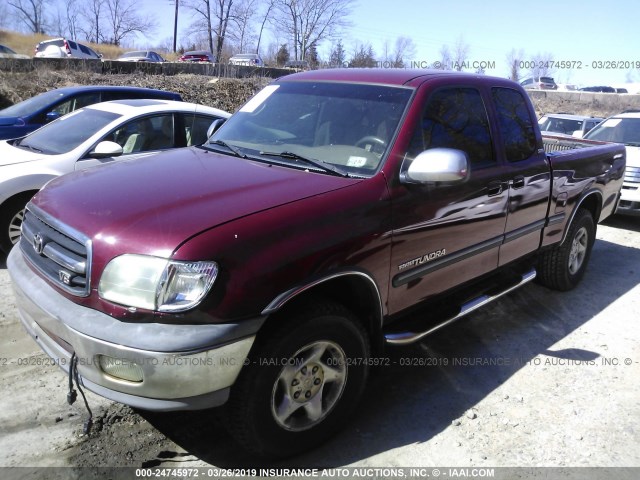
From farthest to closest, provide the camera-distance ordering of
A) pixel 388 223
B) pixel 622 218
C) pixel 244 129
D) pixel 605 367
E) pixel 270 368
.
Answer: pixel 622 218, pixel 605 367, pixel 244 129, pixel 388 223, pixel 270 368

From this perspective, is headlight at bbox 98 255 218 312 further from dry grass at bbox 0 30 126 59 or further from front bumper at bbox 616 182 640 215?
dry grass at bbox 0 30 126 59

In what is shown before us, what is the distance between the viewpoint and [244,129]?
3.75m

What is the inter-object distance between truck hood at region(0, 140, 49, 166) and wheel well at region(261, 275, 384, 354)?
3.99 metres

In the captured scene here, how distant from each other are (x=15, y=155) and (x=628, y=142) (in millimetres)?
9153

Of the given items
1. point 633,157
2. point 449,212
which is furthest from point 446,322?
point 633,157

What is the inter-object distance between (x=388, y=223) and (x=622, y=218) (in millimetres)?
8000

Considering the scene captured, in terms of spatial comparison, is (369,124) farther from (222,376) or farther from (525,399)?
(525,399)

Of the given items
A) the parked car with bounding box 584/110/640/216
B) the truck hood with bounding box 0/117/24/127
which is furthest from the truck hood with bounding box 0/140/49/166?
the parked car with bounding box 584/110/640/216

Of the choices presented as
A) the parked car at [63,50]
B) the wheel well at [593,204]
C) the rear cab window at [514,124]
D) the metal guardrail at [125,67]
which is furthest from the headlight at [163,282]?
the parked car at [63,50]

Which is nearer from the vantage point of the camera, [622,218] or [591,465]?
[591,465]

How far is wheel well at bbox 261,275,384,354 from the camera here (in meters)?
2.57

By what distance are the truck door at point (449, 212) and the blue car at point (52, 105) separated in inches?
241

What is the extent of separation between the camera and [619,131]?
934cm

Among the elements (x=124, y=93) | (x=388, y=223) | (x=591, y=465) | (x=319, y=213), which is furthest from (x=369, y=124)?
(x=124, y=93)
